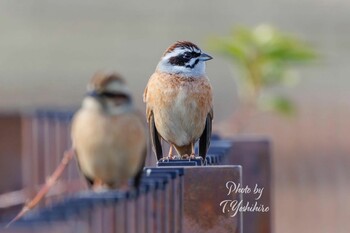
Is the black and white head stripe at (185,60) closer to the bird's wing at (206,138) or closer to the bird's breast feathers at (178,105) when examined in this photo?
the bird's breast feathers at (178,105)

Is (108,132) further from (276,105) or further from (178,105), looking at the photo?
(276,105)

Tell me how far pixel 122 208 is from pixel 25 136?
14.4 ft

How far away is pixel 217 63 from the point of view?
16.9 m

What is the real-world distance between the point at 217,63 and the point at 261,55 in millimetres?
8623

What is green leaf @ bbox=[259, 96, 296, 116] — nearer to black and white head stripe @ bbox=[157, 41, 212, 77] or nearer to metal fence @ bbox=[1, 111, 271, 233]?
metal fence @ bbox=[1, 111, 271, 233]

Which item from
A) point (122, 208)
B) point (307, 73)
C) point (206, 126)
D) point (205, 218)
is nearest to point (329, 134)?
point (307, 73)

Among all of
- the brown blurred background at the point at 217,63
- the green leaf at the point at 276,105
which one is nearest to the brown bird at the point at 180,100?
the green leaf at the point at 276,105

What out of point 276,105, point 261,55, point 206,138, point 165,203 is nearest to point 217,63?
point 276,105

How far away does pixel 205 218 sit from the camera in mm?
5090

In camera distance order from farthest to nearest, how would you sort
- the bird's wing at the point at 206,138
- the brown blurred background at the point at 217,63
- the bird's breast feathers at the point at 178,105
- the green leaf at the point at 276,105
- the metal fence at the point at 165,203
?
the brown blurred background at the point at 217,63, the green leaf at the point at 276,105, the bird's breast feathers at the point at 178,105, the bird's wing at the point at 206,138, the metal fence at the point at 165,203

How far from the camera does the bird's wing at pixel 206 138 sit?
6.35m

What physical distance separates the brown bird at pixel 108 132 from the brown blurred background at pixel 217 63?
8073mm

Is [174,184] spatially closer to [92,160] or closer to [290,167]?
[92,160]

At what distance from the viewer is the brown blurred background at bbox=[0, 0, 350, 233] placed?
13438 mm
